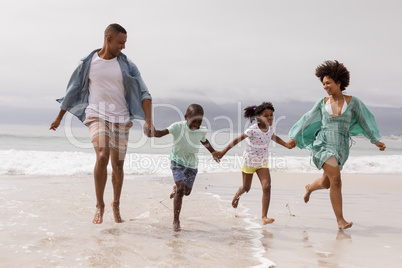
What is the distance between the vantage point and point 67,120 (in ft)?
20.2

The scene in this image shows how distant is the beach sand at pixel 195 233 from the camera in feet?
11.4

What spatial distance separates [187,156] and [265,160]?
4.03 feet

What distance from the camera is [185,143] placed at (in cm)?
483

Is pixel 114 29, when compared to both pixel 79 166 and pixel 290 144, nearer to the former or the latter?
pixel 290 144

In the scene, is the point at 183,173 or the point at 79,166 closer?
the point at 183,173

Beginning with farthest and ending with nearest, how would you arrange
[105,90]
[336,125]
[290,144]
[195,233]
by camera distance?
[290,144] < [336,125] < [105,90] < [195,233]

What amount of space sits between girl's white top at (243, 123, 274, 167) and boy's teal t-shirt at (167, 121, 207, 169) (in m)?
0.94

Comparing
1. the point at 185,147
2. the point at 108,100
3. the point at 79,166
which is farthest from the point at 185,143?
the point at 79,166

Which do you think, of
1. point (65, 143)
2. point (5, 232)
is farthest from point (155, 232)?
point (65, 143)

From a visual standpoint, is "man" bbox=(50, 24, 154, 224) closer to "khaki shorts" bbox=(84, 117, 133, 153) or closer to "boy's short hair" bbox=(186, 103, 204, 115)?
"khaki shorts" bbox=(84, 117, 133, 153)

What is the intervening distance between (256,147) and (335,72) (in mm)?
1443

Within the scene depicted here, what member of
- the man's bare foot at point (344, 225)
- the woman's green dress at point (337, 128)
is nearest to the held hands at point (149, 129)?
the woman's green dress at point (337, 128)

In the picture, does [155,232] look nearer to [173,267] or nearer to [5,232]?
[173,267]

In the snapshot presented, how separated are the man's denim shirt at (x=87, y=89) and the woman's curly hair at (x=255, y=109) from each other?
1.60 meters
